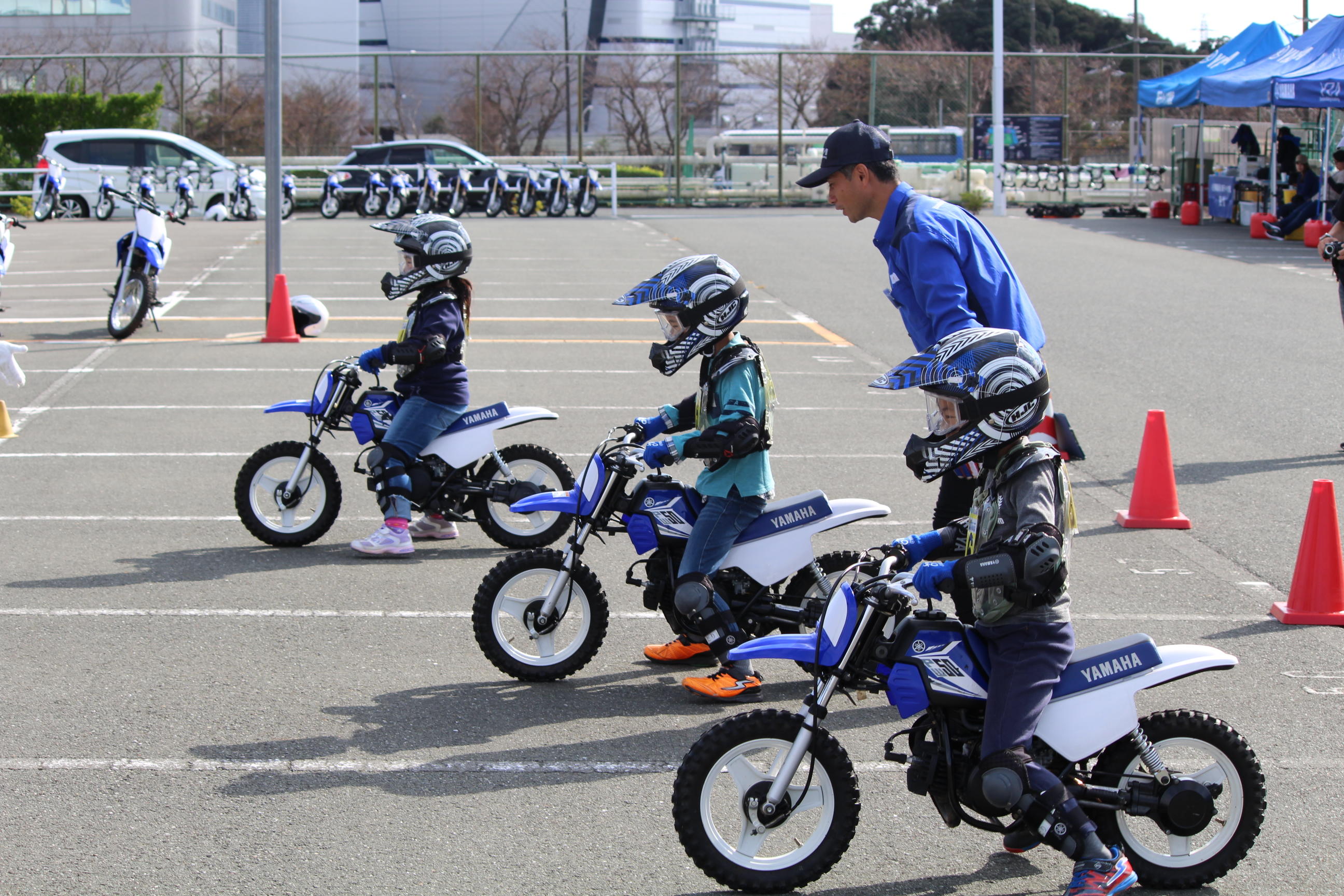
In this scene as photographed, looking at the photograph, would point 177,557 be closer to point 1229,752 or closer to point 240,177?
point 1229,752

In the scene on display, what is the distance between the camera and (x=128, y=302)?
14.8 meters

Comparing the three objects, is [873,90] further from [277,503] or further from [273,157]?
[277,503]

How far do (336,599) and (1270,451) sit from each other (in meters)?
6.41

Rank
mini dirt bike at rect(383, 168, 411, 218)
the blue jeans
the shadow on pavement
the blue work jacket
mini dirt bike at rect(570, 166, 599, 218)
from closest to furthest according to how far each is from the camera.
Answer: the blue work jacket → the shadow on pavement → the blue jeans → mini dirt bike at rect(383, 168, 411, 218) → mini dirt bike at rect(570, 166, 599, 218)

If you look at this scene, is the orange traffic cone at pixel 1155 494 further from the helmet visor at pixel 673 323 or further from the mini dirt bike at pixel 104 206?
the mini dirt bike at pixel 104 206

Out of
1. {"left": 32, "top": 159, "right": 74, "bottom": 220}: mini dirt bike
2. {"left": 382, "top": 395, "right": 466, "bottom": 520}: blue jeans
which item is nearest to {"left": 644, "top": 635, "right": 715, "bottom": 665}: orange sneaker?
{"left": 382, "top": 395, "right": 466, "bottom": 520}: blue jeans

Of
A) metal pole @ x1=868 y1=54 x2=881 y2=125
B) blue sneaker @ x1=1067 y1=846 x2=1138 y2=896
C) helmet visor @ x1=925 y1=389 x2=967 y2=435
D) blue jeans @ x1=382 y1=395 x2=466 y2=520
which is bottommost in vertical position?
blue sneaker @ x1=1067 y1=846 x2=1138 y2=896

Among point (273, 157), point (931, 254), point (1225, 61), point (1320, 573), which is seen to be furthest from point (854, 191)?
point (1225, 61)

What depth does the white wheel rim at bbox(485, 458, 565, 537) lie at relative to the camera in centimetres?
755

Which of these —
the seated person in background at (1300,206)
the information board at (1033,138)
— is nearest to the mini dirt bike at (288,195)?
the information board at (1033,138)

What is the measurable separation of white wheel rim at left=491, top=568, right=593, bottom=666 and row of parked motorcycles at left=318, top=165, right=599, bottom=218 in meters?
28.4

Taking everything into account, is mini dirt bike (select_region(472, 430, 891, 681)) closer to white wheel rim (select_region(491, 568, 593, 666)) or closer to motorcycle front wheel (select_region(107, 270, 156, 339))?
white wheel rim (select_region(491, 568, 593, 666))

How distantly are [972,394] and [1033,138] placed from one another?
1436 inches

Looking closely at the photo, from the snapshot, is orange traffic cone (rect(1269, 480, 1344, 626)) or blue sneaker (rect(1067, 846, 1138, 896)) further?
orange traffic cone (rect(1269, 480, 1344, 626))
